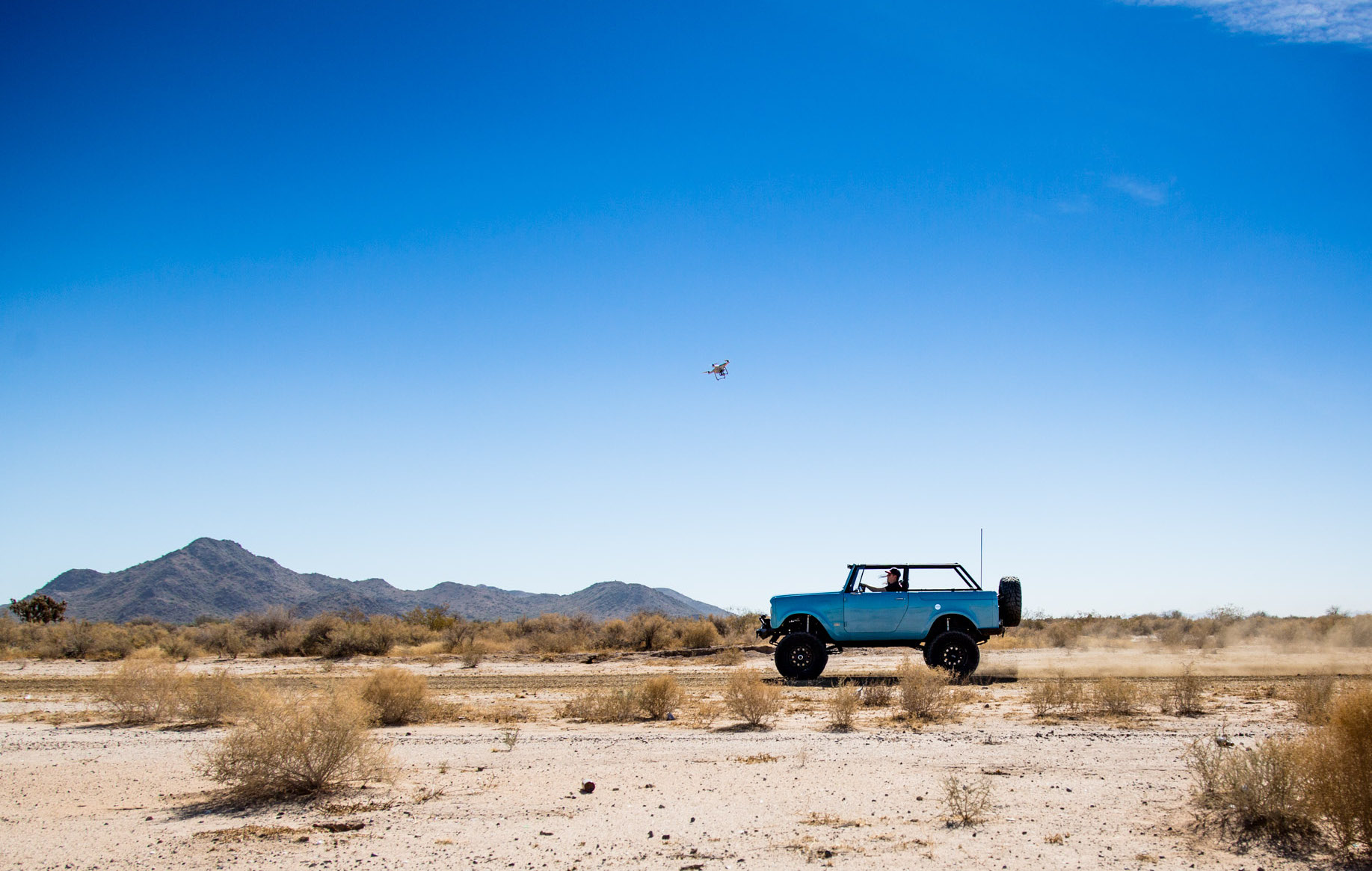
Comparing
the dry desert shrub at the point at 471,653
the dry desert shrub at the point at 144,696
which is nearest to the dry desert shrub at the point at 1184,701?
the dry desert shrub at the point at 144,696

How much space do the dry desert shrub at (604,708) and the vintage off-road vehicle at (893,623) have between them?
433 centimetres

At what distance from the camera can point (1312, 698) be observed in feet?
41.6

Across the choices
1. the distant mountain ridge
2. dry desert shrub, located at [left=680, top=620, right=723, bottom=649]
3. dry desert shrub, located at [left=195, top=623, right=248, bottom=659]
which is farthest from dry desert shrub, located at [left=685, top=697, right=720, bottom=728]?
the distant mountain ridge

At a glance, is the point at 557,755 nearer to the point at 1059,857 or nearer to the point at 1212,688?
the point at 1059,857

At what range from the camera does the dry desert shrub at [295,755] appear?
30.8 feet

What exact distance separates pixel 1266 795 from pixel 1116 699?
7.09m

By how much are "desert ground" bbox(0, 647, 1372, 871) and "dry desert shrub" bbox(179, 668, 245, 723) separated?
66 cm

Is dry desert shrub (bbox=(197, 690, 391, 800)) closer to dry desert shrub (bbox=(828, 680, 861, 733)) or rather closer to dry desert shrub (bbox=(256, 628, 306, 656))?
dry desert shrub (bbox=(828, 680, 861, 733))

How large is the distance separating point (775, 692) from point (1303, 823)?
25.6ft

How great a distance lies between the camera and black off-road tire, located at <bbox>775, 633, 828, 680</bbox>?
18391 millimetres

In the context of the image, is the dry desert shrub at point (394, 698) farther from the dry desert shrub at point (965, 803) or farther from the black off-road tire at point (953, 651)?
the black off-road tire at point (953, 651)

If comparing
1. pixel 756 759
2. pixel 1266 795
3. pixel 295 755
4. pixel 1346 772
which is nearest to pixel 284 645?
pixel 295 755

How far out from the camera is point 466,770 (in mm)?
10594

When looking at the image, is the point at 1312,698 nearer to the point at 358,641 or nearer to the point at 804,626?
the point at 804,626
